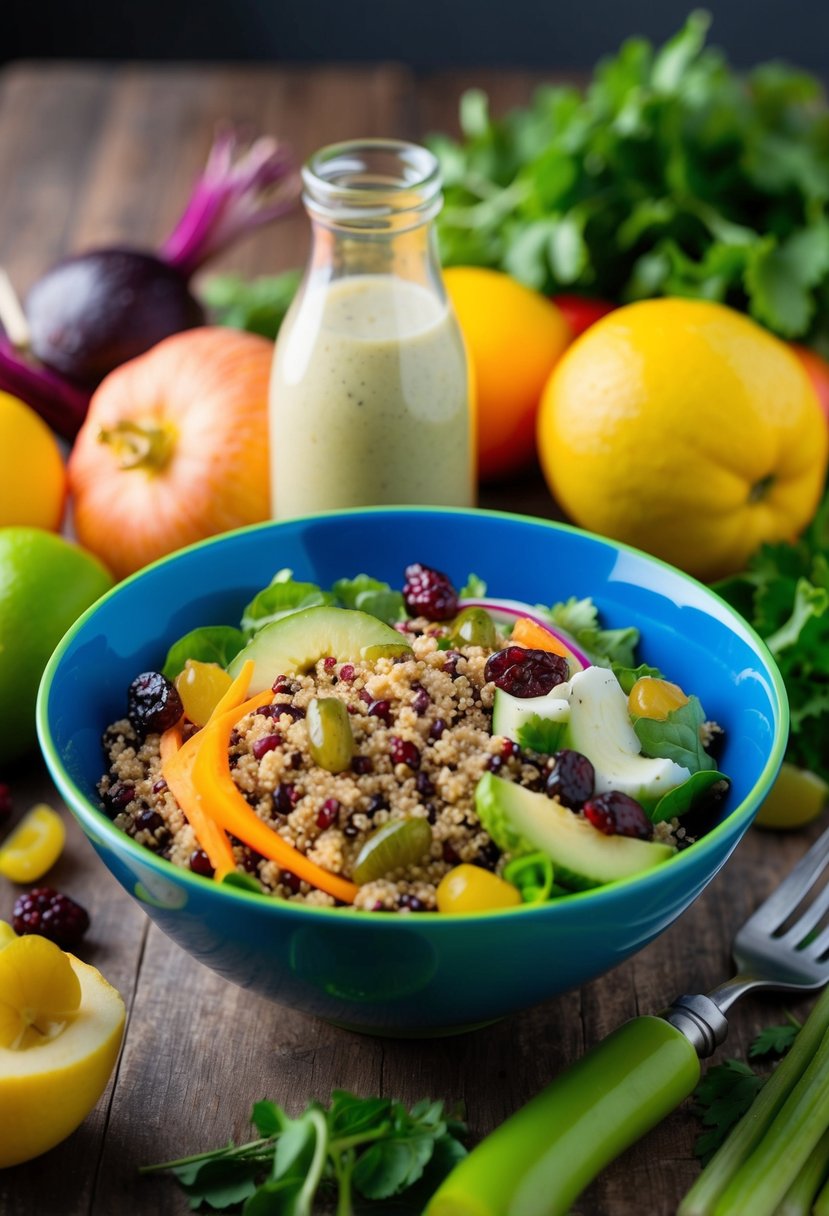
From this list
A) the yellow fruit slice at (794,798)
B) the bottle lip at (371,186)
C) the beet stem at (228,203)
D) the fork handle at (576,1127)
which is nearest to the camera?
the fork handle at (576,1127)

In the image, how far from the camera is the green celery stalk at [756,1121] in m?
1.39

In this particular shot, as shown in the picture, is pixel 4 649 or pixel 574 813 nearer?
pixel 574 813

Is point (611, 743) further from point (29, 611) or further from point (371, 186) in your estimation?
point (371, 186)

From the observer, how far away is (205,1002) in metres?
1.75

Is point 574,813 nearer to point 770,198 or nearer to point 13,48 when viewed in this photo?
point 770,198

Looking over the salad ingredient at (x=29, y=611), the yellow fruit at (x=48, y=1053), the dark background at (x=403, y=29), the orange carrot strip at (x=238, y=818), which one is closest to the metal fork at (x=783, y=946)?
the orange carrot strip at (x=238, y=818)

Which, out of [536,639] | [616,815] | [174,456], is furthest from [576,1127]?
[174,456]

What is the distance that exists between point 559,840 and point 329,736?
11.1 inches

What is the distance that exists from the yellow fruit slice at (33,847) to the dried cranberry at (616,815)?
0.85 meters

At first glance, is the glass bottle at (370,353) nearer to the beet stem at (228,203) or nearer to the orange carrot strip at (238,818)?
the orange carrot strip at (238,818)

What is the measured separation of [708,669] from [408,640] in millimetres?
411

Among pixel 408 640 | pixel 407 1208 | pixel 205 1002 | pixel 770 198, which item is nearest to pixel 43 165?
pixel 770 198

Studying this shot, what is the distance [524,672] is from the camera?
1.70 m

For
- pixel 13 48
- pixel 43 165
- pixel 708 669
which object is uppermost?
pixel 708 669
